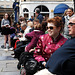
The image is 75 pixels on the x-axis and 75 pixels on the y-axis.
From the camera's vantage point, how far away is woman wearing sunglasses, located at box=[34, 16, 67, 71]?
393cm

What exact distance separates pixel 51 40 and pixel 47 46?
4.7 inches

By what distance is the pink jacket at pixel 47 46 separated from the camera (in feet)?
13.0

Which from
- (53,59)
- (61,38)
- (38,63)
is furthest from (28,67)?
(53,59)

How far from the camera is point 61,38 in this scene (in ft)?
13.2

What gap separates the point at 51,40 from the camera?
4.00m

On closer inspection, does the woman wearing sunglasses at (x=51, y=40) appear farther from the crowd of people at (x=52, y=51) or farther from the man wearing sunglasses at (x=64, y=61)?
the man wearing sunglasses at (x=64, y=61)

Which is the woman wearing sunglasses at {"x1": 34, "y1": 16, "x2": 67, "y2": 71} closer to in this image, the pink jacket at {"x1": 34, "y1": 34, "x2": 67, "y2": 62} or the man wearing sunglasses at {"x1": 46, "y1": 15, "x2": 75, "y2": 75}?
the pink jacket at {"x1": 34, "y1": 34, "x2": 67, "y2": 62}

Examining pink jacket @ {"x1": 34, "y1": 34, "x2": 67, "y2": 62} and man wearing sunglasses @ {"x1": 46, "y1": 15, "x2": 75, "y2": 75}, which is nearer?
man wearing sunglasses @ {"x1": 46, "y1": 15, "x2": 75, "y2": 75}

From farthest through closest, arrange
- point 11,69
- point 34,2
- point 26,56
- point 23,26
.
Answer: point 34,2
point 23,26
point 11,69
point 26,56

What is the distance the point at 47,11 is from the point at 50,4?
53.0 inches

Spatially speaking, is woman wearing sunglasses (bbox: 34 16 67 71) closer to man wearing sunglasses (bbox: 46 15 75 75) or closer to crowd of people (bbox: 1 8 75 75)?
crowd of people (bbox: 1 8 75 75)

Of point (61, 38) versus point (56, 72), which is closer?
point (56, 72)

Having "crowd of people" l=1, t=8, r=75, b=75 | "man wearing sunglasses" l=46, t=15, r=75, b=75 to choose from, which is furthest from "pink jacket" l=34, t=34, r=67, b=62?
"man wearing sunglasses" l=46, t=15, r=75, b=75

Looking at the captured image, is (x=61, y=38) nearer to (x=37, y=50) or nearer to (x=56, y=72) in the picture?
(x=37, y=50)
